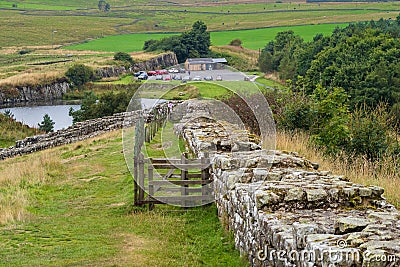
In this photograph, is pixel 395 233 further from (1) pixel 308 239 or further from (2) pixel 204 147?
(2) pixel 204 147

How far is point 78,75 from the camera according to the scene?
95.5m

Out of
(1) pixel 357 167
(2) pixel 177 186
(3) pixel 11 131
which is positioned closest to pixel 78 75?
(3) pixel 11 131

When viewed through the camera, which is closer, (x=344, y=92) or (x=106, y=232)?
(x=106, y=232)

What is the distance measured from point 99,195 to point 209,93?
25.8 metres

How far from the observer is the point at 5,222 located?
14422mm

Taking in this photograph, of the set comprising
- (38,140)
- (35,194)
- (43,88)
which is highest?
(35,194)

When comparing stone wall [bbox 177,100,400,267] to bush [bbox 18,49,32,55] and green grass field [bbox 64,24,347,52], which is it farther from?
bush [bbox 18,49,32,55]

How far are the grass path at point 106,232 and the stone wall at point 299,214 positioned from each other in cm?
64

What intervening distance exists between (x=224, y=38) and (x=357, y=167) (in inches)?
5223

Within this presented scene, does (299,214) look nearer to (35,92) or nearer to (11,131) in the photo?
(11,131)

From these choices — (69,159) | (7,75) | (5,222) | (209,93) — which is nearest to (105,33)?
(7,75)

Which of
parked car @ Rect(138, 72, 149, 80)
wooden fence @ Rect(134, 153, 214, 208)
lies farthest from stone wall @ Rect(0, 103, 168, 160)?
parked car @ Rect(138, 72, 149, 80)

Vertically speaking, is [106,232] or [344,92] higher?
[106,232]

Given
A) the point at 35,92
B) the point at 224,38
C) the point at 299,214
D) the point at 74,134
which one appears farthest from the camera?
the point at 224,38
